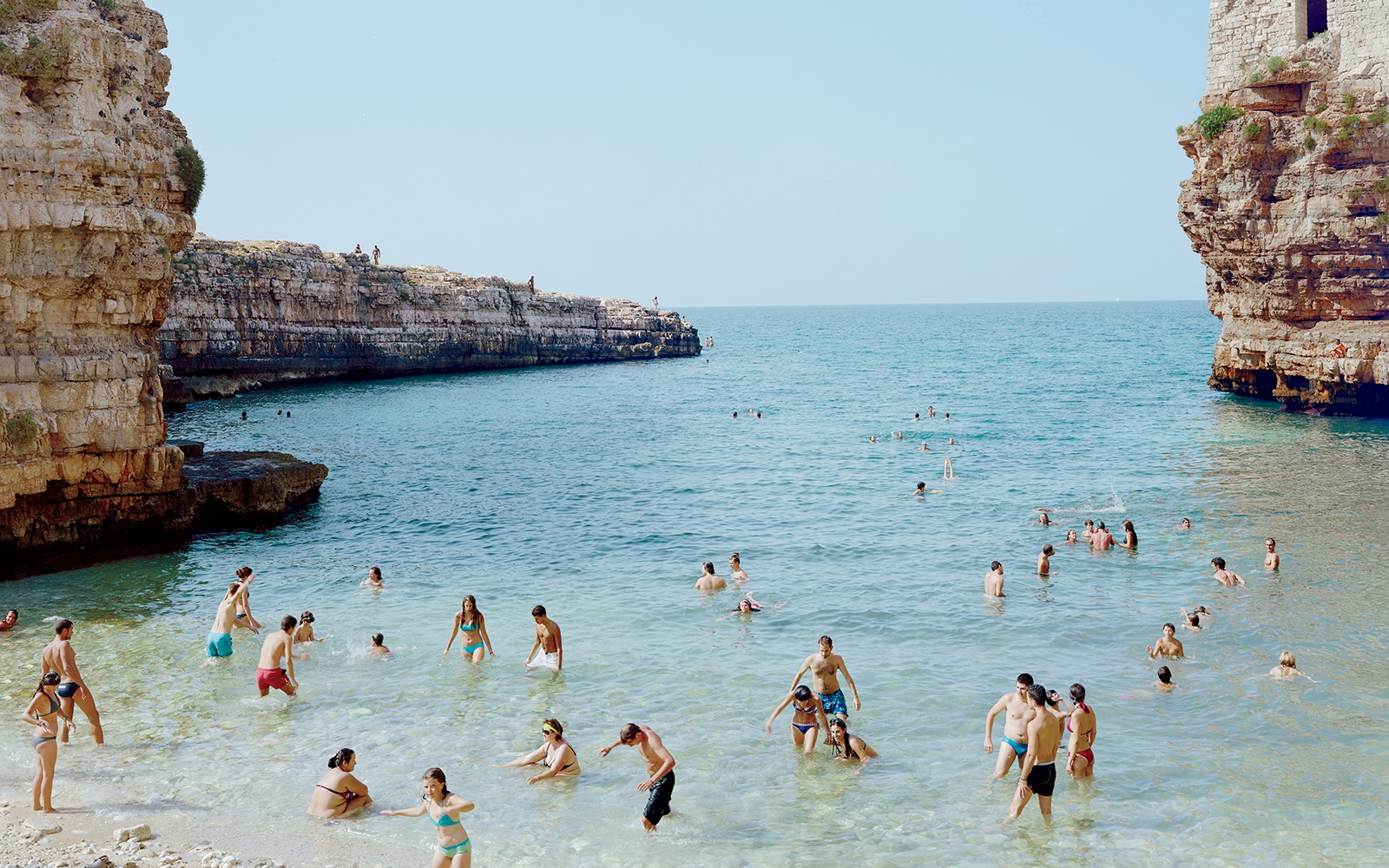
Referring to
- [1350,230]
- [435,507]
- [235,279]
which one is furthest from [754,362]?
[435,507]

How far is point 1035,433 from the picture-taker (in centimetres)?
4125

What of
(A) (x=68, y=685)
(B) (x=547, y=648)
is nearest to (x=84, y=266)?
(A) (x=68, y=685)

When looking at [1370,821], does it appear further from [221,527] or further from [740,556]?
[221,527]

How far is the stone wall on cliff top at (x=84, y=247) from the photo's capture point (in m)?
18.3

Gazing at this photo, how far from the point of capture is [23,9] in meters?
18.8

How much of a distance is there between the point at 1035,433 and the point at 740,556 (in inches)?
928

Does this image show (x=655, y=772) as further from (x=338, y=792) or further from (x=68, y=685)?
(x=68, y=685)

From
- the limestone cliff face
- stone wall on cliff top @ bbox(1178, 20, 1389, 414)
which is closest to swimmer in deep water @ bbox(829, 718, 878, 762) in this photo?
stone wall on cliff top @ bbox(1178, 20, 1389, 414)

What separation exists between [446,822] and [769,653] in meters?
7.34

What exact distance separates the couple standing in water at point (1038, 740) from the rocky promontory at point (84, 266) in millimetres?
17719

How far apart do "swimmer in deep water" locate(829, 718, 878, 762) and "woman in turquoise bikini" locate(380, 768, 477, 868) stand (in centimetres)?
464

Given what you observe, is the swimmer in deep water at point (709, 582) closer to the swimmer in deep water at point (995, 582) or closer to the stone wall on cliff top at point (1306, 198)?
the swimmer in deep water at point (995, 582)

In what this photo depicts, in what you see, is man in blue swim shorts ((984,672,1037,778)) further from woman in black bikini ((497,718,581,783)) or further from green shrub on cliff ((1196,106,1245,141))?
green shrub on cliff ((1196,106,1245,141))

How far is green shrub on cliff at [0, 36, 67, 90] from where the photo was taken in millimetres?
17984
